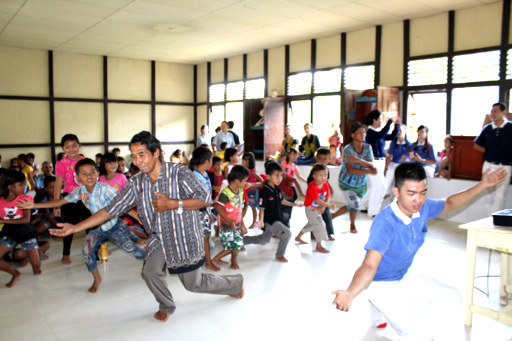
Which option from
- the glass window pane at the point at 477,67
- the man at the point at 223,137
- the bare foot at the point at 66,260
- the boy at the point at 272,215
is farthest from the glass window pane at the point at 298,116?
the bare foot at the point at 66,260

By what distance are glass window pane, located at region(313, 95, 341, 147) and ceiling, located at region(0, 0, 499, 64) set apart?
4.66ft

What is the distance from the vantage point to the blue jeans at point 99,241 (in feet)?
12.1

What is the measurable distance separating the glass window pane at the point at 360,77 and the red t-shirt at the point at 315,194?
159 inches

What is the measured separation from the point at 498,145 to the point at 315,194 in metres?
2.63

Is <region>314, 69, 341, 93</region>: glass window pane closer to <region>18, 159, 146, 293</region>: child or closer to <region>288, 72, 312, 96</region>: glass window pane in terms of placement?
<region>288, 72, 312, 96</region>: glass window pane

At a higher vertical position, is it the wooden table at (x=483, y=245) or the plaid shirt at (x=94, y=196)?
the plaid shirt at (x=94, y=196)

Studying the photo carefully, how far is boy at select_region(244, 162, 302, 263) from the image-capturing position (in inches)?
177

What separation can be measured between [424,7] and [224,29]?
380 centimetres

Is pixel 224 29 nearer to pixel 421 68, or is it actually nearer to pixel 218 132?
pixel 218 132

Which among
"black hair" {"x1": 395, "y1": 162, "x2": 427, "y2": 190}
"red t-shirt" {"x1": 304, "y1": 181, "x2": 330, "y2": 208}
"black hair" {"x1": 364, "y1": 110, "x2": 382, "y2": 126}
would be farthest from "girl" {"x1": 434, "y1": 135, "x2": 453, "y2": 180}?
"black hair" {"x1": 395, "y1": 162, "x2": 427, "y2": 190}

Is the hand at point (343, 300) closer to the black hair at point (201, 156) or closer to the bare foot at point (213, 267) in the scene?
the bare foot at point (213, 267)

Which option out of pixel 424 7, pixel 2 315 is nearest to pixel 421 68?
pixel 424 7

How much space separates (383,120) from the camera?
24.5 feet

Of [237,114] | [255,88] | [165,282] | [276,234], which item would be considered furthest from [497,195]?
[237,114]
